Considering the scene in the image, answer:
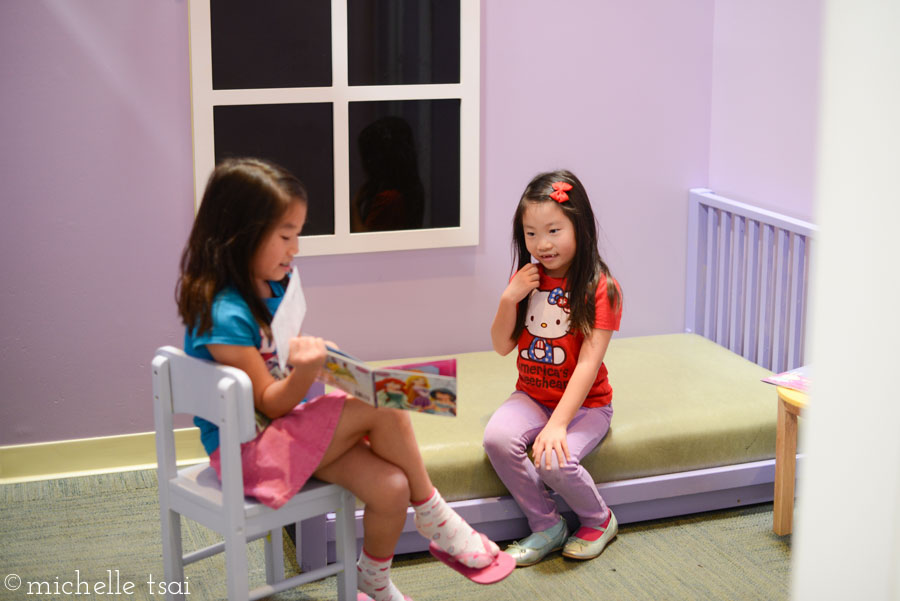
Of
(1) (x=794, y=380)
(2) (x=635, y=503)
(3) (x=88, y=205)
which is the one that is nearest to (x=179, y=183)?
(3) (x=88, y=205)

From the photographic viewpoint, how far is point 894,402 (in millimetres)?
941

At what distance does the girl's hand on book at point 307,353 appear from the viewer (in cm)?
166

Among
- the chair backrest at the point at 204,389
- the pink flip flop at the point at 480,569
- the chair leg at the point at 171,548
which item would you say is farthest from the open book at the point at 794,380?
the chair leg at the point at 171,548

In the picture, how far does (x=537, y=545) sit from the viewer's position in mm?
2248

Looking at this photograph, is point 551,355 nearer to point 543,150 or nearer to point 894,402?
point 543,150

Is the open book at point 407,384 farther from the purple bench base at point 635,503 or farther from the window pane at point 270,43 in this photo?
the window pane at point 270,43

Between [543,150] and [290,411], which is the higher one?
[543,150]

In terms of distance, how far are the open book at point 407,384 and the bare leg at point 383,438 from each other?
0.25 ft

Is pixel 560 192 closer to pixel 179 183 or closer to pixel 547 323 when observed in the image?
pixel 547 323

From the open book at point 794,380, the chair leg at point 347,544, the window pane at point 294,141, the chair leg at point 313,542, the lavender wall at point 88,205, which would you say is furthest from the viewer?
the window pane at point 294,141

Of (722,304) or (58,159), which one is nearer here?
(58,159)

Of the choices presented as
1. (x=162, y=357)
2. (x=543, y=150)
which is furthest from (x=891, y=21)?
(x=543, y=150)

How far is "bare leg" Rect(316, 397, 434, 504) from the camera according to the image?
5.86 feet

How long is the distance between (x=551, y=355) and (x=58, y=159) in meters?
1.44
